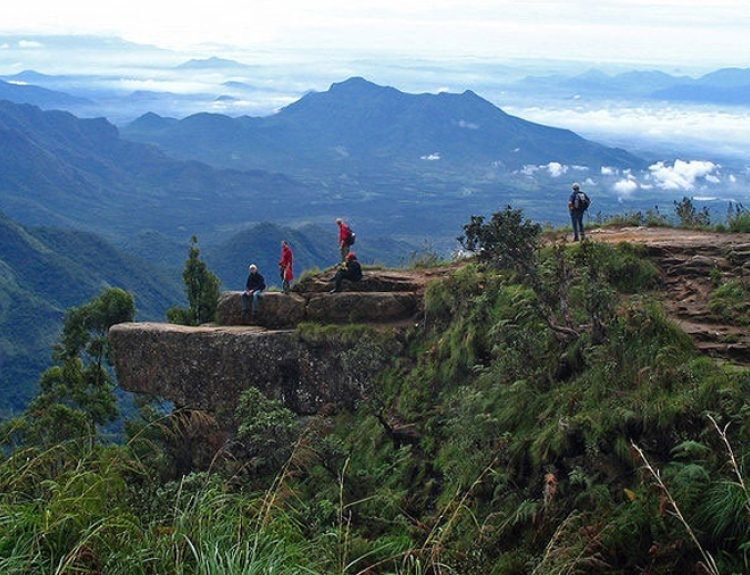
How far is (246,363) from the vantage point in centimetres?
1622

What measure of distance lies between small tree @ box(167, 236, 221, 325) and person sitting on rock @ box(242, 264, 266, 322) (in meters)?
7.68

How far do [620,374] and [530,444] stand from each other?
138 cm

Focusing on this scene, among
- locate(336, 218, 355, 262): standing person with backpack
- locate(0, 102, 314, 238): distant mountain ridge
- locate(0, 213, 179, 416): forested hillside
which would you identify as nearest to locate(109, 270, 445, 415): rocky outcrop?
locate(336, 218, 355, 262): standing person with backpack

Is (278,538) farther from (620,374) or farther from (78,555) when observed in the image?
(620,374)

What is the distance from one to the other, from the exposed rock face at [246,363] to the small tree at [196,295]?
23.6 ft

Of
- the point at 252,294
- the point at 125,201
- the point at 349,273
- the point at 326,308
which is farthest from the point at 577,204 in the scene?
the point at 125,201

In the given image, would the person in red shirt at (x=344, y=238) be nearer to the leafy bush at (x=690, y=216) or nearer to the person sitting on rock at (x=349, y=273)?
the person sitting on rock at (x=349, y=273)

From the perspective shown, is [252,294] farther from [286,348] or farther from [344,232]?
[344,232]

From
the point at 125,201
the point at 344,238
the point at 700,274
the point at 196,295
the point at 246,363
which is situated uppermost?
the point at 700,274

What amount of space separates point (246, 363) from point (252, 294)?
4.94 feet

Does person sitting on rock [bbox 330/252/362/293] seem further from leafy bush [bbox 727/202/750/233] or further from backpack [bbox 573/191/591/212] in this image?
leafy bush [bbox 727/202/750/233]

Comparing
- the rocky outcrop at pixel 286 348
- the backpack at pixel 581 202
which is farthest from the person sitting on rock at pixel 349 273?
the backpack at pixel 581 202

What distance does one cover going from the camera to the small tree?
24.4 m

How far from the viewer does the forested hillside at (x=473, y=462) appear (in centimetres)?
432
